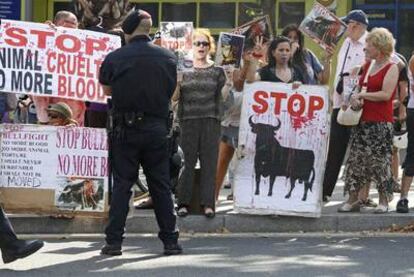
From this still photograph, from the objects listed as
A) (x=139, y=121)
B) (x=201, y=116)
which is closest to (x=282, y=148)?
(x=201, y=116)

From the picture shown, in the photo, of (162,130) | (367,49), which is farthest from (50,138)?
(367,49)

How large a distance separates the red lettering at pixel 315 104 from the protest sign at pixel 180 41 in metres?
1.17

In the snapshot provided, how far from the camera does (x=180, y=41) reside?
832 cm

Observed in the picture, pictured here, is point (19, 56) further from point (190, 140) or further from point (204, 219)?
point (204, 219)

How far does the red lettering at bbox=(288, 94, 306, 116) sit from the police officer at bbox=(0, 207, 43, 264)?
2919 mm

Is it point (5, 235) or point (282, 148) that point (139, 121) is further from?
point (282, 148)

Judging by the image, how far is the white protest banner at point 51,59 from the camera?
8.23 meters

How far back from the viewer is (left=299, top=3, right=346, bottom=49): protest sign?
8594mm

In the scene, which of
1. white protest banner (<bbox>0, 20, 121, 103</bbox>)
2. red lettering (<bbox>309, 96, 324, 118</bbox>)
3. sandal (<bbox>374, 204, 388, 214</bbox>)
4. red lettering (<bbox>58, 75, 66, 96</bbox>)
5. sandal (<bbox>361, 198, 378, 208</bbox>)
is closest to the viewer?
white protest banner (<bbox>0, 20, 121, 103</bbox>)

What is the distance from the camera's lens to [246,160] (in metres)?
8.55

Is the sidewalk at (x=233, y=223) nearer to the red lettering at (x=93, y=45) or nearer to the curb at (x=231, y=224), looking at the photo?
the curb at (x=231, y=224)

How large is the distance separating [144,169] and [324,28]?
8.18 feet

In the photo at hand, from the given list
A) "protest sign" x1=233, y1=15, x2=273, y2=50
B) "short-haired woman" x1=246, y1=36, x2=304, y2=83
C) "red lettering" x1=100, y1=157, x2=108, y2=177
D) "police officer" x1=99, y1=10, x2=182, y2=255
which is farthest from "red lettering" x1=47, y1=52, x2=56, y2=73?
"short-haired woman" x1=246, y1=36, x2=304, y2=83

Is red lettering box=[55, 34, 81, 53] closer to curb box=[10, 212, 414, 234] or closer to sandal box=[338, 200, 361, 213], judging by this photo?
curb box=[10, 212, 414, 234]
